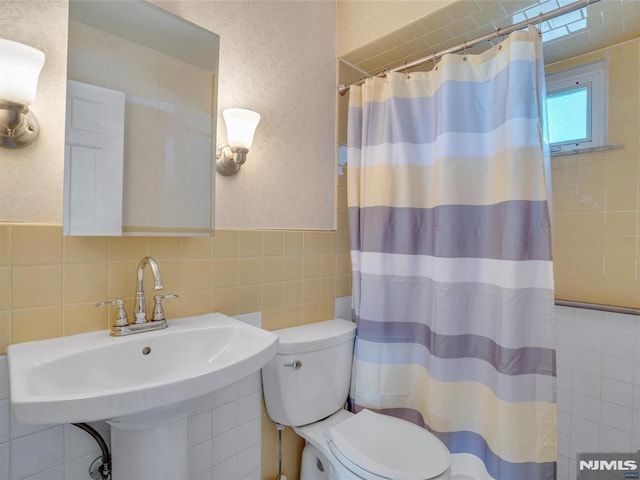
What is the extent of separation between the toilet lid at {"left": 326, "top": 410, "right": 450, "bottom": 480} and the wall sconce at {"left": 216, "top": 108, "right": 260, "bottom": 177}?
3.48ft

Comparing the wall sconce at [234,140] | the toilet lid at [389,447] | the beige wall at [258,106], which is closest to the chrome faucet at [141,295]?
the beige wall at [258,106]

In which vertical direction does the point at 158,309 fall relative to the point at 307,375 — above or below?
above

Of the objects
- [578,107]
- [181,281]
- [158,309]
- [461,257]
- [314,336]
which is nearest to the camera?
[158,309]

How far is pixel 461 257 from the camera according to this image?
133 cm

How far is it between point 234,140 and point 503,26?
1213mm

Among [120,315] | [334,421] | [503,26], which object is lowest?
[334,421]

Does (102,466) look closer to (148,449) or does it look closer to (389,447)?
(148,449)

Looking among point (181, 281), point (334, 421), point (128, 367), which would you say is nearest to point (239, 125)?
point (181, 281)

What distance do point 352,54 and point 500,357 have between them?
1.51 meters

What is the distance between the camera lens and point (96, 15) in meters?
1.02

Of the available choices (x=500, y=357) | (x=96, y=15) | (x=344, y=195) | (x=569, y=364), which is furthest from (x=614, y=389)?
(x=96, y=15)

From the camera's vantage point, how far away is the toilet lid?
107cm

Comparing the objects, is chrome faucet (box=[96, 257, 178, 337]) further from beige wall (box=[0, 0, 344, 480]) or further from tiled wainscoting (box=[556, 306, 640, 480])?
tiled wainscoting (box=[556, 306, 640, 480])

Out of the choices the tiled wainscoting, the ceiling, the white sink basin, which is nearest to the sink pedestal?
the white sink basin
